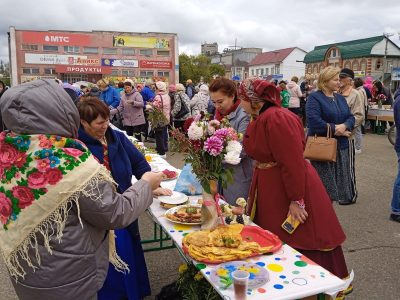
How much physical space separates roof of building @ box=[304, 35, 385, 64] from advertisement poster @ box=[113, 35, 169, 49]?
19.7 meters

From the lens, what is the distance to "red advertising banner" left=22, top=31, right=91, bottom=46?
43969mm

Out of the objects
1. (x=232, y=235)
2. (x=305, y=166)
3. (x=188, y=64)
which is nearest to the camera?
(x=232, y=235)

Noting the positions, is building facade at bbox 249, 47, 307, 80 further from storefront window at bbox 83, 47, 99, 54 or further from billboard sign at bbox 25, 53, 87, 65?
billboard sign at bbox 25, 53, 87, 65

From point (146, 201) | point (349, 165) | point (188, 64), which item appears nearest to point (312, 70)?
point (188, 64)

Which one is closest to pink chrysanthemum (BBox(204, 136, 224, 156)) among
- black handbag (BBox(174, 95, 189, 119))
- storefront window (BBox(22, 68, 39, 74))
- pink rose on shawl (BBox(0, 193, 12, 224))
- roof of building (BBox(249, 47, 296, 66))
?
pink rose on shawl (BBox(0, 193, 12, 224))

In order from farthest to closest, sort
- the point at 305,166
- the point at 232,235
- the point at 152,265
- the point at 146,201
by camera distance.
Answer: the point at 152,265 → the point at 305,166 → the point at 232,235 → the point at 146,201

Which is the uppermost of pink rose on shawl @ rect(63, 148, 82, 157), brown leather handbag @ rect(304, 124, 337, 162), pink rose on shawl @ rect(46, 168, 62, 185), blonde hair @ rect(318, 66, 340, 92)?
blonde hair @ rect(318, 66, 340, 92)

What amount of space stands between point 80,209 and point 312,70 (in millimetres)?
51868

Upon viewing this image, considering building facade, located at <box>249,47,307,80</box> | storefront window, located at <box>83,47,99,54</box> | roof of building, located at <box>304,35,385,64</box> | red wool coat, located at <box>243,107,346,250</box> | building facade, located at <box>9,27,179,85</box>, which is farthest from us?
building facade, located at <box>249,47,307,80</box>

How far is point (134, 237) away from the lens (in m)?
2.54

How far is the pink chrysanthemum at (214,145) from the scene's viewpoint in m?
1.97

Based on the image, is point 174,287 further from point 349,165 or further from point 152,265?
point 349,165

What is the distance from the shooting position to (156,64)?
159 ft

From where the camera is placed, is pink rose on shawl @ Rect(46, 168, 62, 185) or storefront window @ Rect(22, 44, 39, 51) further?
storefront window @ Rect(22, 44, 39, 51)
